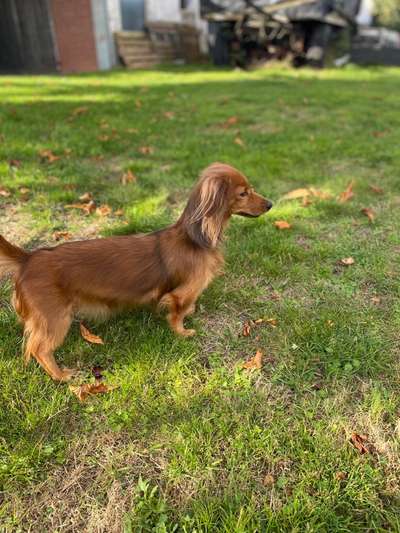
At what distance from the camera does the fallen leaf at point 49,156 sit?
4801 mm

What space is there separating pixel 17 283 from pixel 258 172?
3.25 meters

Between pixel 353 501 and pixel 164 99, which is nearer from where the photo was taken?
pixel 353 501

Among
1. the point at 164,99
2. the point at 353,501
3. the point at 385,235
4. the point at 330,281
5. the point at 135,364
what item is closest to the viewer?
the point at 353,501

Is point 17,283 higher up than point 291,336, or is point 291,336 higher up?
point 17,283

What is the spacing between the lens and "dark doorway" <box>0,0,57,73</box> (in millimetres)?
13867

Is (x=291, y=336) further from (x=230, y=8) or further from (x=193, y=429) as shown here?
(x=230, y=8)

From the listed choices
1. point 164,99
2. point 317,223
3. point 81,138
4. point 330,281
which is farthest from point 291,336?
point 164,99

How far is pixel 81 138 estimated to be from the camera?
555cm

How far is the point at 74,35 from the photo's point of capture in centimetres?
1399

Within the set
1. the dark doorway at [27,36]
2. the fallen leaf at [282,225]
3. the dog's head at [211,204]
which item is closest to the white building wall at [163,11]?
the dark doorway at [27,36]

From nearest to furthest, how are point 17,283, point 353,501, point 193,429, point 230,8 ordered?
point 353,501 < point 193,429 < point 17,283 < point 230,8

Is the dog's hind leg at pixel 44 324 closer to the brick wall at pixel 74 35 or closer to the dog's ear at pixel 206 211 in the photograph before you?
the dog's ear at pixel 206 211

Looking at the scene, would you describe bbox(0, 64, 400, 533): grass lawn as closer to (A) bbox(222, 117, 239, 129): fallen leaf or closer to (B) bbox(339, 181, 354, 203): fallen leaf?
(B) bbox(339, 181, 354, 203): fallen leaf

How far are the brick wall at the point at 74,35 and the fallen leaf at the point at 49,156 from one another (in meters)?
10.9
